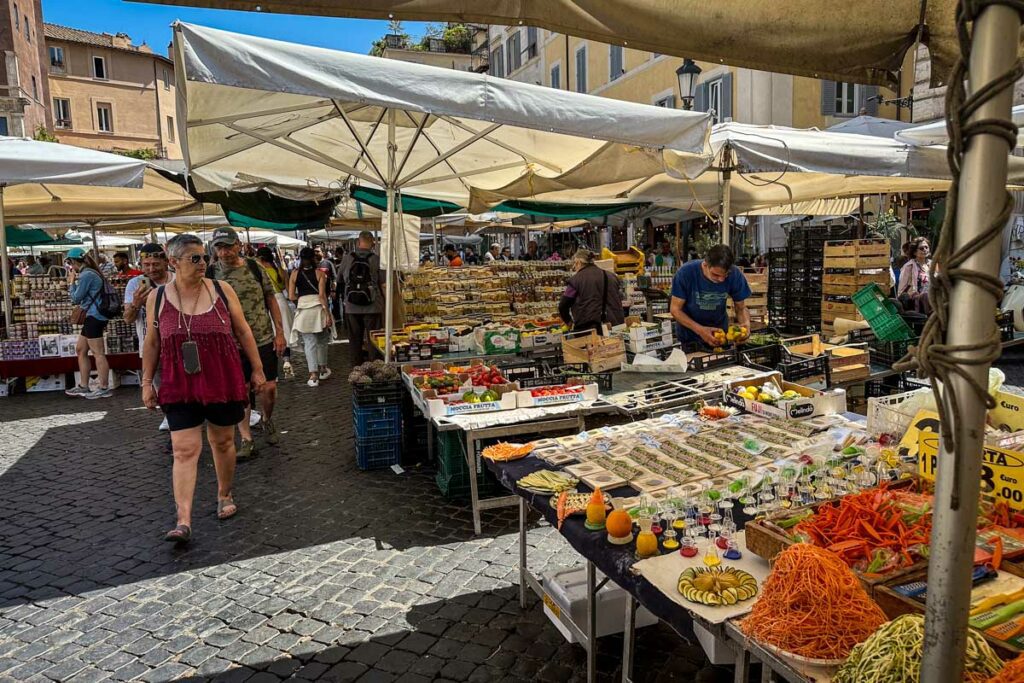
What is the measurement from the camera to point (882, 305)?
6.23 m

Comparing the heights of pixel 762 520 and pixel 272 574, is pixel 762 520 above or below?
above

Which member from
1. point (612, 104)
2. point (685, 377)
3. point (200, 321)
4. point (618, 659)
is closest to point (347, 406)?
point (200, 321)

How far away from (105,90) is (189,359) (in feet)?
177

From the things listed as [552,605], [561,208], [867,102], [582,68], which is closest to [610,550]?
[552,605]

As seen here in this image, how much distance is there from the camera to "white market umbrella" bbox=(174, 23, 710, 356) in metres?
3.40

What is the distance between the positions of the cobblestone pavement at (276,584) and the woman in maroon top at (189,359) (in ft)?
1.83

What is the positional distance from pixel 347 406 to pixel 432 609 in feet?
16.7

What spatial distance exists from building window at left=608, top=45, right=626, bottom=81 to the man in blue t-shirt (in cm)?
2102

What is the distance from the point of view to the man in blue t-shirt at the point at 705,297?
19.4 feet

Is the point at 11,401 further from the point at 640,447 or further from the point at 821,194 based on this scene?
the point at 821,194

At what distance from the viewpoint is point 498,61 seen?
1519 inches

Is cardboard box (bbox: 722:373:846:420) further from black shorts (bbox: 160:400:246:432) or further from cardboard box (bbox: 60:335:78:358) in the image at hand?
cardboard box (bbox: 60:335:78:358)

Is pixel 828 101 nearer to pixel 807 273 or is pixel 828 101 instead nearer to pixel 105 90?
pixel 807 273

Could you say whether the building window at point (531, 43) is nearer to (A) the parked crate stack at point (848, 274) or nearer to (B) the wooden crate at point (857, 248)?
(B) the wooden crate at point (857, 248)
